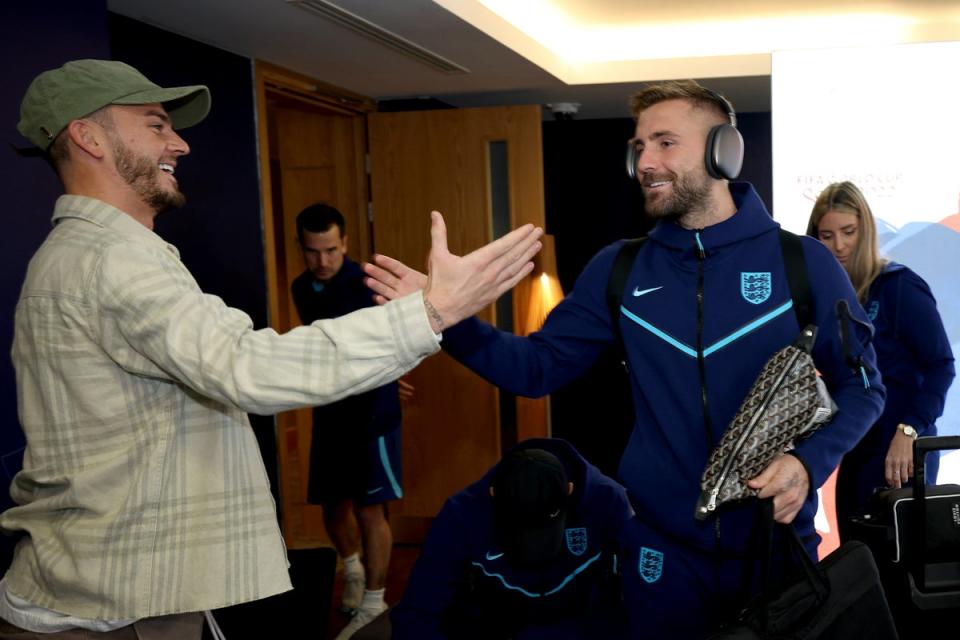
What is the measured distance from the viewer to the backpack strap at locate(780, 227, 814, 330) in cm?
168

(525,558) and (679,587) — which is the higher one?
(679,587)

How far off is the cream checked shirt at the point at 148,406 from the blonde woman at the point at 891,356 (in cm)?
202

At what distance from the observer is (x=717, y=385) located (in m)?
1.66

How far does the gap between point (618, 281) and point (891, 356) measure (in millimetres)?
1463

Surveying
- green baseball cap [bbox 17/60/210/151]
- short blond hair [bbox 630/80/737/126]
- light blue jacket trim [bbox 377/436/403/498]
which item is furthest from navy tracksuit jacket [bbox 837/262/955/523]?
green baseball cap [bbox 17/60/210/151]

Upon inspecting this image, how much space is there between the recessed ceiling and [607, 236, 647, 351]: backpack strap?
1.63 metres

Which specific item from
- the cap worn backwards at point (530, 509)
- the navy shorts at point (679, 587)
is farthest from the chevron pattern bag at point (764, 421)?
the cap worn backwards at point (530, 509)

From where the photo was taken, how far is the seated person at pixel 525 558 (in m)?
2.37

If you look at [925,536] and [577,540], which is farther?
[577,540]

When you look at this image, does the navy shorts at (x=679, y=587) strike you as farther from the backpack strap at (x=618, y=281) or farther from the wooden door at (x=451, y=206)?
the wooden door at (x=451, y=206)

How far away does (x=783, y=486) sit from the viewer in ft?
4.88

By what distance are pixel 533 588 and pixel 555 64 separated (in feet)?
9.89

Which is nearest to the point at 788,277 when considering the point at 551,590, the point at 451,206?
the point at 551,590

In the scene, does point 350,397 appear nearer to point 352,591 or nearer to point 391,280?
point 352,591
